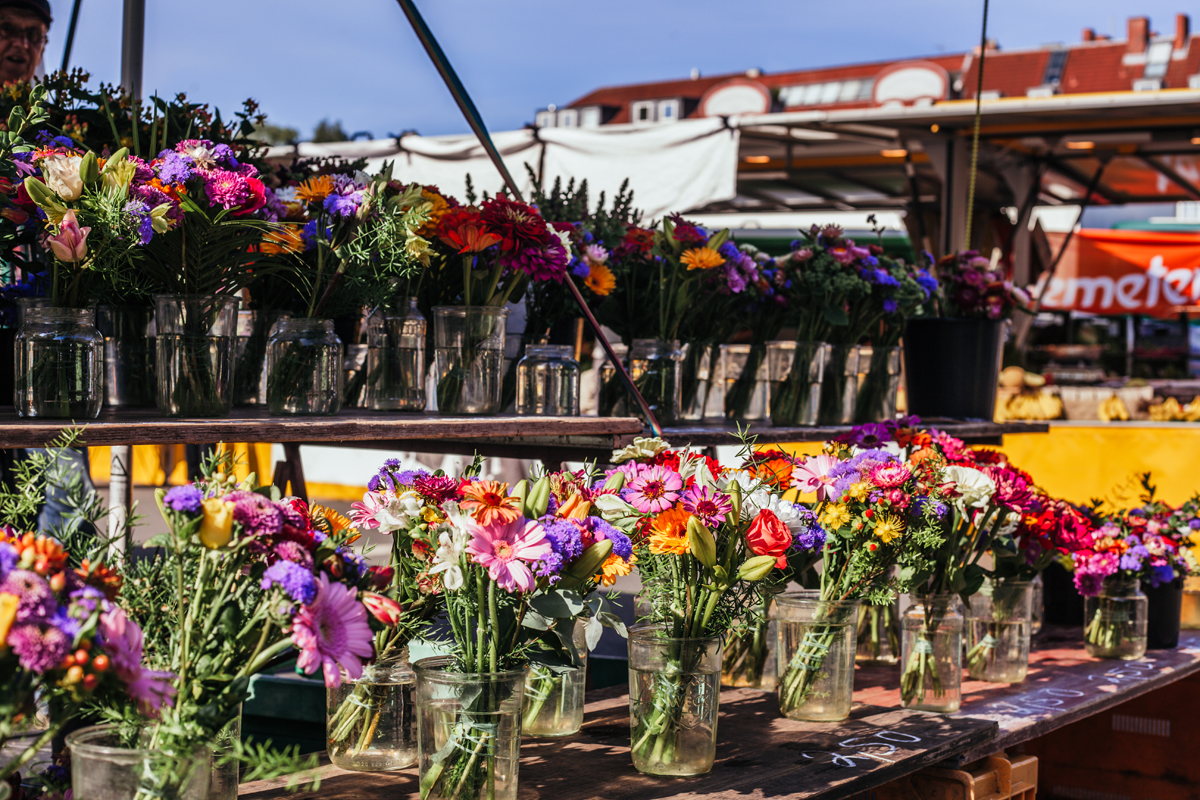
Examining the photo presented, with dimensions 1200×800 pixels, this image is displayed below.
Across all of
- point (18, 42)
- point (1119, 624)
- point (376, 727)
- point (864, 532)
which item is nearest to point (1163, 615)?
point (1119, 624)

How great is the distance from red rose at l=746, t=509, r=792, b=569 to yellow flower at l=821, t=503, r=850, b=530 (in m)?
0.35

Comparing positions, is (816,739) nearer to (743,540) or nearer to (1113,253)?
(743,540)

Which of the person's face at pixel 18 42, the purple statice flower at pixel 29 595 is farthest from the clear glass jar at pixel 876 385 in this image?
the purple statice flower at pixel 29 595

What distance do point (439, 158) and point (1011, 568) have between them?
12.4 feet

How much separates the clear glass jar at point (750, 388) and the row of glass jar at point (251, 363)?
1.89 feet

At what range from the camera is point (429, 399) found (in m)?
2.07

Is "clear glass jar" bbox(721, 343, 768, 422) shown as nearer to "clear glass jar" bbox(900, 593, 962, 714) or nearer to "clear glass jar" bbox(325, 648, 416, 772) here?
"clear glass jar" bbox(900, 593, 962, 714)

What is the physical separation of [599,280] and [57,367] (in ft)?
3.30

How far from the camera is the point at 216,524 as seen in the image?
0.93m

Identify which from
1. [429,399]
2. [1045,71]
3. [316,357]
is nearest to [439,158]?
[429,399]

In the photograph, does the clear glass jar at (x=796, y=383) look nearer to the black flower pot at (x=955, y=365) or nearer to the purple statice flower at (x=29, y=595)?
the black flower pot at (x=955, y=365)

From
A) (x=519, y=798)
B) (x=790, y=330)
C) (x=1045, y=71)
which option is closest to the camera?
(x=519, y=798)

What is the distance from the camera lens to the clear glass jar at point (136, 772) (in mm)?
912

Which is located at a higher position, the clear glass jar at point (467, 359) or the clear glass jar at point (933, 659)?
the clear glass jar at point (467, 359)
